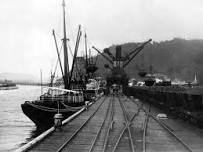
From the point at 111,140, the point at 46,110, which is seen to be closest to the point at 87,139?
the point at 111,140

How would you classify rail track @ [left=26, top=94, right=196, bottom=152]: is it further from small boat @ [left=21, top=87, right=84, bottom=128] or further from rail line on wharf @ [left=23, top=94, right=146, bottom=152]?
small boat @ [left=21, top=87, right=84, bottom=128]

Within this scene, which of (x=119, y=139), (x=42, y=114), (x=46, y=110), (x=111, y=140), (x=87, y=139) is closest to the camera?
(x=119, y=139)

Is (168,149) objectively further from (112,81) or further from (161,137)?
(112,81)

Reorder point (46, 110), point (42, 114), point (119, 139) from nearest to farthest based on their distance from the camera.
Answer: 1. point (119, 139)
2. point (46, 110)
3. point (42, 114)

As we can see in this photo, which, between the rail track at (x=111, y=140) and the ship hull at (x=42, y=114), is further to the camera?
the ship hull at (x=42, y=114)

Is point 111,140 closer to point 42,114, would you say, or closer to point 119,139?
point 119,139

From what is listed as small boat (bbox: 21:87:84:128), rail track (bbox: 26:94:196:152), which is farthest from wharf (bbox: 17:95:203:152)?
small boat (bbox: 21:87:84:128)

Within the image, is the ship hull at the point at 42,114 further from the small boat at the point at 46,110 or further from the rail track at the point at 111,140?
the rail track at the point at 111,140

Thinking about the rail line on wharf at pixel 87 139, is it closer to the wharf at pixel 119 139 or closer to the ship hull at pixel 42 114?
the wharf at pixel 119 139

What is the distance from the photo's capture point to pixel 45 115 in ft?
144

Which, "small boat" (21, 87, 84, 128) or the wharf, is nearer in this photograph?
the wharf

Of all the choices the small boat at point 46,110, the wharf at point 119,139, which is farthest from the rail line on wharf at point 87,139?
the small boat at point 46,110

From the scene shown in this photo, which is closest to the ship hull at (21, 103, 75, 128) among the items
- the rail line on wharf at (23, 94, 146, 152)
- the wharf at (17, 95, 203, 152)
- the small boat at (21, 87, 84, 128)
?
the small boat at (21, 87, 84, 128)

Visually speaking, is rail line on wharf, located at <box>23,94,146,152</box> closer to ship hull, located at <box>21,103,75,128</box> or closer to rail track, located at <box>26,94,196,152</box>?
rail track, located at <box>26,94,196,152</box>
